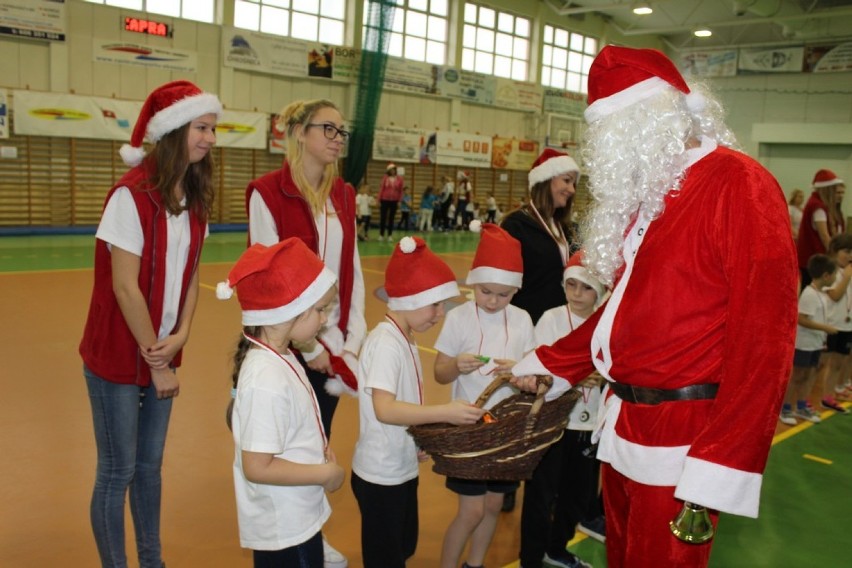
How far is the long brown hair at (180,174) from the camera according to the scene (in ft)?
8.11

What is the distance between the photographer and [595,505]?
3719mm

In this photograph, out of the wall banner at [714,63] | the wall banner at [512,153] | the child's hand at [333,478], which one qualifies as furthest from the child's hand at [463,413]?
the wall banner at [714,63]

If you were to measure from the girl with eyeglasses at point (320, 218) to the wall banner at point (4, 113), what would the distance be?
1283 cm

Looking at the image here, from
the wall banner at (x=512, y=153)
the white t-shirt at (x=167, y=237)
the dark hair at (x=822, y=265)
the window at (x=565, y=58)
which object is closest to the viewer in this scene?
the white t-shirt at (x=167, y=237)

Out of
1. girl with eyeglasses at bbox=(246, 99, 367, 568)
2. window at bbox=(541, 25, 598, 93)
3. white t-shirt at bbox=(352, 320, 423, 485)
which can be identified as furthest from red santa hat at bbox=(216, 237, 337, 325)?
window at bbox=(541, 25, 598, 93)

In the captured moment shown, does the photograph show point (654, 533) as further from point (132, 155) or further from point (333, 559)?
point (132, 155)

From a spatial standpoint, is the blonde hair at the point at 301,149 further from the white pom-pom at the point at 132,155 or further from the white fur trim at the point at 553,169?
the white fur trim at the point at 553,169

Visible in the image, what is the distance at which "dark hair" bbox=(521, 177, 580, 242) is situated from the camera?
12.0ft

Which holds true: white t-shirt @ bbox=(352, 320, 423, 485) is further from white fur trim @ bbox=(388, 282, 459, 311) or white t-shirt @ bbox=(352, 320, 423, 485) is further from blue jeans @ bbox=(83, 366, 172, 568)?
blue jeans @ bbox=(83, 366, 172, 568)

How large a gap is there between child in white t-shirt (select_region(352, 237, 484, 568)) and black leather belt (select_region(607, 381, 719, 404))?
0.70 metres

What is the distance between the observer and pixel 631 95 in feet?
6.16

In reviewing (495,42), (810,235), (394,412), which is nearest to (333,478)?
(394,412)

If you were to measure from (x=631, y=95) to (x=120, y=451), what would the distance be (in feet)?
6.64

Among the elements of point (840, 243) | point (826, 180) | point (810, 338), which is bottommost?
point (810, 338)
